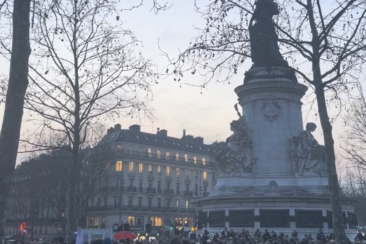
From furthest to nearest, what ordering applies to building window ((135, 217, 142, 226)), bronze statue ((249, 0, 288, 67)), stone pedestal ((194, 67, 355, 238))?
building window ((135, 217, 142, 226)) → stone pedestal ((194, 67, 355, 238)) → bronze statue ((249, 0, 288, 67))

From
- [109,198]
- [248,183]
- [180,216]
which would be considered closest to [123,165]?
[109,198]

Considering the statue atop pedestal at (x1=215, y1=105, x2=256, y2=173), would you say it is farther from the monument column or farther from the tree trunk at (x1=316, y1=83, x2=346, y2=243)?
the tree trunk at (x1=316, y1=83, x2=346, y2=243)

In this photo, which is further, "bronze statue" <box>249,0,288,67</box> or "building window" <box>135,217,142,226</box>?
"building window" <box>135,217,142,226</box>

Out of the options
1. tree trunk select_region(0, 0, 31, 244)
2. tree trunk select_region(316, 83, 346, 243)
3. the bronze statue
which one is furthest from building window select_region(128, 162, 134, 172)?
tree trunk select_region(0, 0, 31, 244)

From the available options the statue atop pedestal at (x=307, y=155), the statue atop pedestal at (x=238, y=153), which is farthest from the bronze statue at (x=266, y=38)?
the statue atop pedestal at (x=307, y=155)

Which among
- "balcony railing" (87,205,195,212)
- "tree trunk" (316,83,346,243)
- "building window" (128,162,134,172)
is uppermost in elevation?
"building window" (128,162,134,172)

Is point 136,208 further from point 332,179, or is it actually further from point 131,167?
point 332,179

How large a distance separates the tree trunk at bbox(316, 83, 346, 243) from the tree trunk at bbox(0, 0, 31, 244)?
9.16m

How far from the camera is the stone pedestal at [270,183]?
2909 cm

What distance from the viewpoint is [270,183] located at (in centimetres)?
3011

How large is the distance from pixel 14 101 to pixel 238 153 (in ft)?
78.1

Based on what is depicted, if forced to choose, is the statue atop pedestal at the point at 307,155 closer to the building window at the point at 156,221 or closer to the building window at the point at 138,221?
the building window at the point at 138,221

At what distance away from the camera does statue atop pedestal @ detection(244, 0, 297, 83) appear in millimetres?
15852

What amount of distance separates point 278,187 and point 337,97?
1512 centimetres
